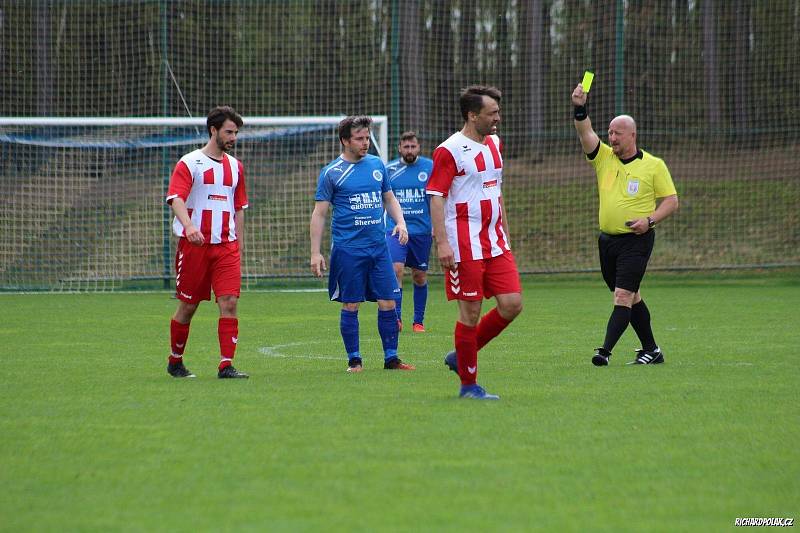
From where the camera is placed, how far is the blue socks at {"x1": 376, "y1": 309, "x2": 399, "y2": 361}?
900cm

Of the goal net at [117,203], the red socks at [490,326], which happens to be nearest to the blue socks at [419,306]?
the red socks at [490,326]

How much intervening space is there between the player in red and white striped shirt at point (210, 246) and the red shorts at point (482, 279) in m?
1.90

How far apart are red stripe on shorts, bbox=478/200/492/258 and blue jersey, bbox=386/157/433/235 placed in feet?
18.0

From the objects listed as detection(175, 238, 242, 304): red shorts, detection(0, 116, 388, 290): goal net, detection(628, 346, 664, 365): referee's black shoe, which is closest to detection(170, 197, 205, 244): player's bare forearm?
detection(175, 238, 242, 304): red shorts

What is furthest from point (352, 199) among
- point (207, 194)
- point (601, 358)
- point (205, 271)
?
point (601, 358)

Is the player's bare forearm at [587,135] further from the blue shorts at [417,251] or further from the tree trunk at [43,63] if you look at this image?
the tree trunk at [43,63]

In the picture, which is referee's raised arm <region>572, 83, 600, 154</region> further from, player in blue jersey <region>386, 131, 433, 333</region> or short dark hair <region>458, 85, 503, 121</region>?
player in blue jersey <region>386, 131, 433, 333</region>

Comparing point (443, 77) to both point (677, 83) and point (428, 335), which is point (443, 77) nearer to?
point (677, 83)

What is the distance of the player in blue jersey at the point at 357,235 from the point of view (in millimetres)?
9000

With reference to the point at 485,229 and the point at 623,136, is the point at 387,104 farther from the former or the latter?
the point at 485,229

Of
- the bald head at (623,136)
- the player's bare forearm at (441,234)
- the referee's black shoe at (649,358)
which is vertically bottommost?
the referee's black shoe at (649,358)

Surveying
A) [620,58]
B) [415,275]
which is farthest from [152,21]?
[415,275]

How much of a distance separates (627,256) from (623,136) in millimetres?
902

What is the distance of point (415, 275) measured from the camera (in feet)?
42.1
